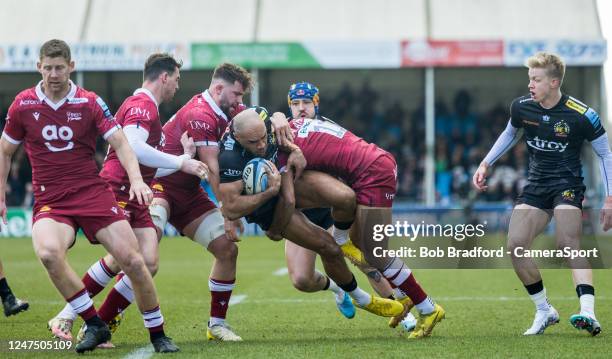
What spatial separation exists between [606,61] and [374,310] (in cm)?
1702

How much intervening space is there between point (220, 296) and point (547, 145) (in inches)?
113

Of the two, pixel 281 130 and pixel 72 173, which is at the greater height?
pixel 281 130

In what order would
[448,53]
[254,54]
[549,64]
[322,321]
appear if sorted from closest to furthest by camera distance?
[549,64]
[322,321]
[448,53]
[254,54]

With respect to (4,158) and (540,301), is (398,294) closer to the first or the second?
(540,301)

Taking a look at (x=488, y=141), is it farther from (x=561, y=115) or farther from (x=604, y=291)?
(x=561, y=115)

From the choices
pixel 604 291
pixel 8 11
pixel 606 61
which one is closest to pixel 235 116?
pixel 604 291

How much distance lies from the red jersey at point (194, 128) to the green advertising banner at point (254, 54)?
1581 centimetres

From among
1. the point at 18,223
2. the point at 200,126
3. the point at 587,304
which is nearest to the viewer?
the point at 200,126

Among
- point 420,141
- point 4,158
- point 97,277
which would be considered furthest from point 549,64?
point 420,141

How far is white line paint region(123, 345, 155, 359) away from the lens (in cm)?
700

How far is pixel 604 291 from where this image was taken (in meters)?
11.5

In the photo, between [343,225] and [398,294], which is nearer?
[343,225]

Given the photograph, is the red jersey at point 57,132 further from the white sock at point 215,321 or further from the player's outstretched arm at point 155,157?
the white sock at point 215,321

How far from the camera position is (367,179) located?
793 cm
